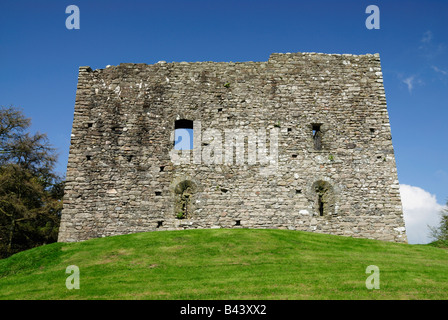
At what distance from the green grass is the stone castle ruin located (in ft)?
4.21

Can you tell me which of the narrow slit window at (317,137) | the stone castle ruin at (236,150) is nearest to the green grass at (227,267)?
the stone castle ruin at (236,150)

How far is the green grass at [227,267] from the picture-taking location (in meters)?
7.61

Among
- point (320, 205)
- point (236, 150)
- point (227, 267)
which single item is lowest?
point (227, 267)

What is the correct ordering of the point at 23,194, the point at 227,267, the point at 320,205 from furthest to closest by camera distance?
the point at 23,194 → the point at 320,205 → the point at 227,267

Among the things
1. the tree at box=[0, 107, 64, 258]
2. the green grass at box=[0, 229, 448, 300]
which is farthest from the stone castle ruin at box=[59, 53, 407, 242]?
the tree at box=[0, 107, 64, 258]

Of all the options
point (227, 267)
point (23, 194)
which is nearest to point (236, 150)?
point (227, 267)

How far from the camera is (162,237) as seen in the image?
41.1ft

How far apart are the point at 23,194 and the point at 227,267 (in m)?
18.0

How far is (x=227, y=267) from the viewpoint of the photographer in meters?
9.50

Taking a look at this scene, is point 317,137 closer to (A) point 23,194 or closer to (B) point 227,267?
(B) point 227,267

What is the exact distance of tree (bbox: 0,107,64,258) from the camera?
20.0 meters

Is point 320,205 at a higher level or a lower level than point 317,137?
lower

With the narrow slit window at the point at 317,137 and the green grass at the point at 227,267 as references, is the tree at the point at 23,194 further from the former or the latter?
the narrow slit window at the point at 317,137
